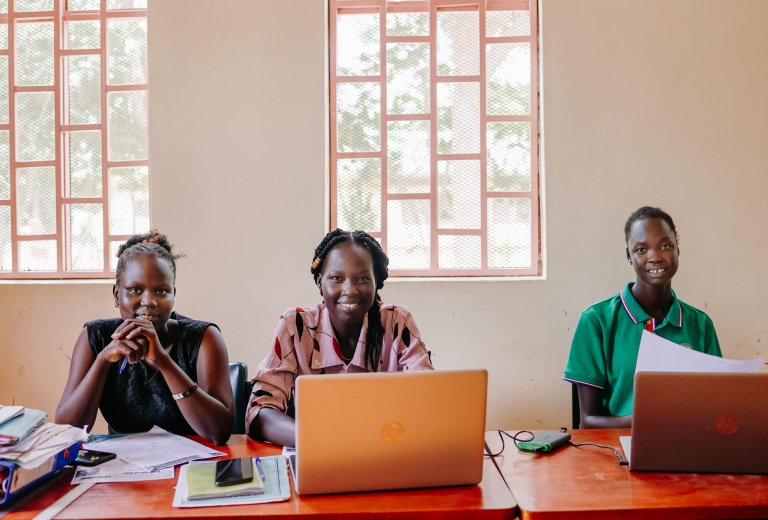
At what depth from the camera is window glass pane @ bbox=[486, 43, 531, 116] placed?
2994mm

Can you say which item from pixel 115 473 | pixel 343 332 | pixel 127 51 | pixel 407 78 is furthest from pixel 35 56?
pixel 115 473

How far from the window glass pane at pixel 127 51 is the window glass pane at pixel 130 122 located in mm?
74

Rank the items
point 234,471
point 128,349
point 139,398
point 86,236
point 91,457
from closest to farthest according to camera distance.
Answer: point 234,471
point 91,457
point 128,349
point 139,398
point 86,236

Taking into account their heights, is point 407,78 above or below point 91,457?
above

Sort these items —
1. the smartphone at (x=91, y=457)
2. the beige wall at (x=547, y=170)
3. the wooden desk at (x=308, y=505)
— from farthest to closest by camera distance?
1. the beige wall at (x=547, y=170)
2. the smartphone at (x=91, y=457)
3. the wooden desk at (x=308, y=505)

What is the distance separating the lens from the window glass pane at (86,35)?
3053 millimetres

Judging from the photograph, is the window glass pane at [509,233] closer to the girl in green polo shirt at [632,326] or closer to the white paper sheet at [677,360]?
the girl in green polo shirt at [632,326]

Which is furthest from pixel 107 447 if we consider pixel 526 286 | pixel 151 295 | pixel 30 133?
pixel 30 133

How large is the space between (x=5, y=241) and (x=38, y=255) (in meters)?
0.20

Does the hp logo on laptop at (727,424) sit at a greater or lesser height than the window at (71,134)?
lesser

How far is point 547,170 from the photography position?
2.82m

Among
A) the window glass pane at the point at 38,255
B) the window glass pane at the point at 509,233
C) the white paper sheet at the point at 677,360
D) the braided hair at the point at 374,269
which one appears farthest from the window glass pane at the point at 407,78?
the window glass pane at the point at 38,255

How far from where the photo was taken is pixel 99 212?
3074mm

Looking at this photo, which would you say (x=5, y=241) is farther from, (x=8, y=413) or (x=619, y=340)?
(x=619, y=340)
